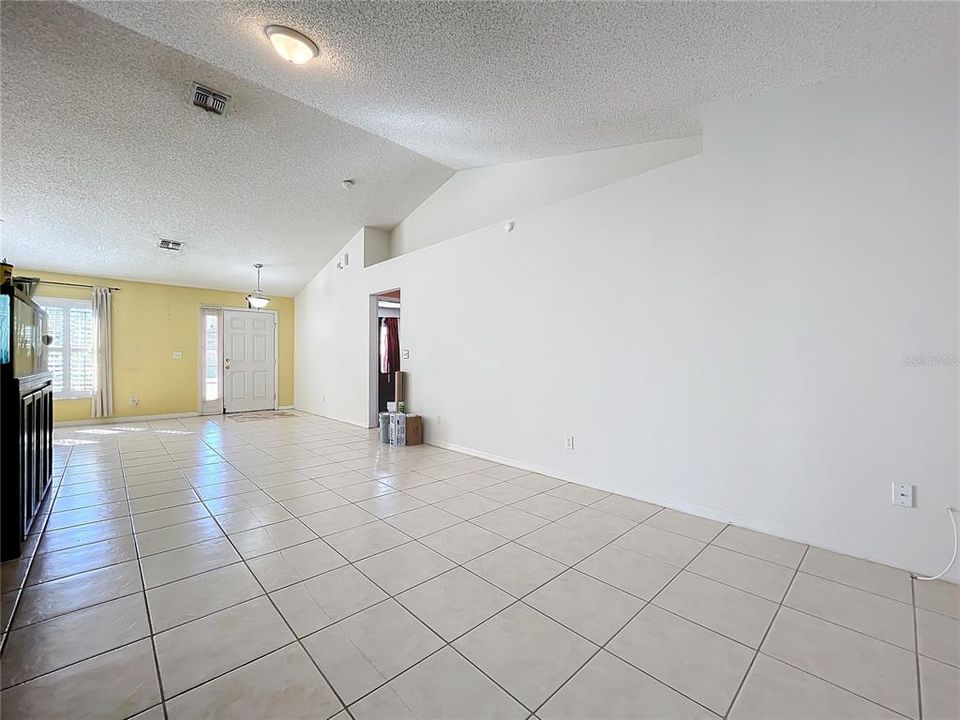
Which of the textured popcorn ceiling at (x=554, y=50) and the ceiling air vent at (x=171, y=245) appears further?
the ceiling air vent at (x=171, y=245)

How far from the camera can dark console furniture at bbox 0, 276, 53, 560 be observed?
2.30 metres

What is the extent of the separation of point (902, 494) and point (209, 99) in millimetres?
5404

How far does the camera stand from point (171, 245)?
19.5 feet

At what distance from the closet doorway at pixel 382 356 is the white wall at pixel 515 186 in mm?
1038

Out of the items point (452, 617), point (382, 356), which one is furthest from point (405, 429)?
point (452, 617)

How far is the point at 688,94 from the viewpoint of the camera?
2.78m

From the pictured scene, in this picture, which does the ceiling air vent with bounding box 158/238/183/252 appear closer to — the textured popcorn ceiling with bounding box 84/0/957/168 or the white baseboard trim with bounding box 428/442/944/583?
the textured popcorn ceiling with bounding box 84/0/957/168

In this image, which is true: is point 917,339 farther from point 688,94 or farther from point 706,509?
point 688,94

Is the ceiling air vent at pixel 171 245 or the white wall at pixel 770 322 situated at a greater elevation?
the ceiling air vent at pixel 171 245

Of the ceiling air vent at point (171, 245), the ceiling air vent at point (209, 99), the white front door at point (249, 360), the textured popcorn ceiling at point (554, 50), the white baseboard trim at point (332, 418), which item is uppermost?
the ceiling air vent at point (209, 99)

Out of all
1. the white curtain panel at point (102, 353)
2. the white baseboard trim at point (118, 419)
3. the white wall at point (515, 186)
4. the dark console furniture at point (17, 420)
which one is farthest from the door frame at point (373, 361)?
the white curtain panel at point (102, 353)

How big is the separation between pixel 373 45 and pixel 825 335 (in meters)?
3.26

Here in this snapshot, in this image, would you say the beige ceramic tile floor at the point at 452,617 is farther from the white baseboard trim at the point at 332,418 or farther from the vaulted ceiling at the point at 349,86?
the white baseboard trim at the point at 332,418

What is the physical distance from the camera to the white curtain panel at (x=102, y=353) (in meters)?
6.84
